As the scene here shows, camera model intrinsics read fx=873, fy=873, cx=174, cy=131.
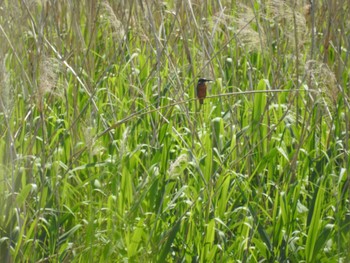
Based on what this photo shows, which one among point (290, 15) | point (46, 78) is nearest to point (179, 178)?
point (290, 15)

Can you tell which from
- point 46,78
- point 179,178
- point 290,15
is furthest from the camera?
point 179,178

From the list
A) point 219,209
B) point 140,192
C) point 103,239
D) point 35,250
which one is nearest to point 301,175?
point 219,209

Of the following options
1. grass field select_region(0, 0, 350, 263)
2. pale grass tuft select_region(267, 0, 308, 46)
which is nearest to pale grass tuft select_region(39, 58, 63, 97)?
grass field select_region(0, 0, 350, 263)

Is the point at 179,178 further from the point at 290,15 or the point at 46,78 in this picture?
the point at 46,78

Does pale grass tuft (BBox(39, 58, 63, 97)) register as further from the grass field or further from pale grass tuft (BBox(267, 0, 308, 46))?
pale grass tuft (BBox(267, 0, 308, 46))

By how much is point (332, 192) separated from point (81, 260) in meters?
0.86

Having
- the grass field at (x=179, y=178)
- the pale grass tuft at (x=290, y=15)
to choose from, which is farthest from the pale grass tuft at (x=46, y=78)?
the pale grass tuft at (x=290, y=15)

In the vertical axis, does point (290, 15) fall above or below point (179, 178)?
above

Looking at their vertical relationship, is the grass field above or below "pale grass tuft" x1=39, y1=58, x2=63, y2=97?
below

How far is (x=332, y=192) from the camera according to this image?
2777 millimetres

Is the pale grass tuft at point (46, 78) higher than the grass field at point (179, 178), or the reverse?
the pale grass tuft at point (46, 78)

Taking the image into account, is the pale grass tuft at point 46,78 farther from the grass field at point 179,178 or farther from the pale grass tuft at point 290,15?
the pale grass tuft at point 290,15

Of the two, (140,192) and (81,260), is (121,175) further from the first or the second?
(81,260)

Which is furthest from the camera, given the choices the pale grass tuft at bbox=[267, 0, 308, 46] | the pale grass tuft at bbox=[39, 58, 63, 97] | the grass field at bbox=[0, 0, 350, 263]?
the pale grass tuft at bbox=[267, 0, 308, 46]
